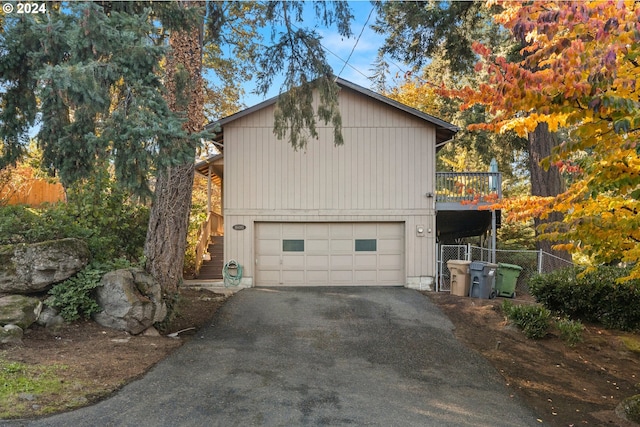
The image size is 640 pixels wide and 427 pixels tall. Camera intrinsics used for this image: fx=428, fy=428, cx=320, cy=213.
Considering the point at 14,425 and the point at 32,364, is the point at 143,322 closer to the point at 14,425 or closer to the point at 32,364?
the point at 32,364

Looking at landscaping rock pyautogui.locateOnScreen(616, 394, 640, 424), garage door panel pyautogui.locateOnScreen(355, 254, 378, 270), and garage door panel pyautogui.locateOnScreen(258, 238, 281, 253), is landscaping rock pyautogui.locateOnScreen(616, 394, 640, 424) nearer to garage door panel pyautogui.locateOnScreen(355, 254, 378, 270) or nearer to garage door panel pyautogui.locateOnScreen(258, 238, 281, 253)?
garage door panel pyautogui.locateOnScreen(355, 254, 378, 270)

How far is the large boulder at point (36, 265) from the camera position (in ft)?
20.9

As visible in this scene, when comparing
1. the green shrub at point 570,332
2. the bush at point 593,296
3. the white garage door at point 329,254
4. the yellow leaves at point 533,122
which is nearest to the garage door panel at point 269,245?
the white garage door at point 329,254

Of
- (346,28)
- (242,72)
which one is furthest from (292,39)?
(242,72)

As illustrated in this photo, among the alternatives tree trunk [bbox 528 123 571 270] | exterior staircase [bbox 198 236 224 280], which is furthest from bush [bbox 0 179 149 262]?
tree trunk [bbox 528 123 571 270]

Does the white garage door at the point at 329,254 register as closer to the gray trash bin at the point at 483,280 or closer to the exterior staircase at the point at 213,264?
the exterior staircase at the point at 213,264

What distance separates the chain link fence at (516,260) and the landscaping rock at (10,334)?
9611 millimetres

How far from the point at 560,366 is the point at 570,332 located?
1.31m

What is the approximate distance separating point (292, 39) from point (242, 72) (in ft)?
42.9

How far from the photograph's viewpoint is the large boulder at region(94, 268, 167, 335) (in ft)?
22.2

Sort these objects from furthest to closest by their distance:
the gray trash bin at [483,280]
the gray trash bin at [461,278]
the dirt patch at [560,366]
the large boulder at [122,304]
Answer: the gray trash bin at [461,278], the gray trash bin at [483,280], the large boulder at [122,304], the dirt patch at [560,366]

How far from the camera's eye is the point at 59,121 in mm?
5293

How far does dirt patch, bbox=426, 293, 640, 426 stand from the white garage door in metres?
3.01

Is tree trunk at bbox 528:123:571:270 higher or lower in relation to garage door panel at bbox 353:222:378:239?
higher
